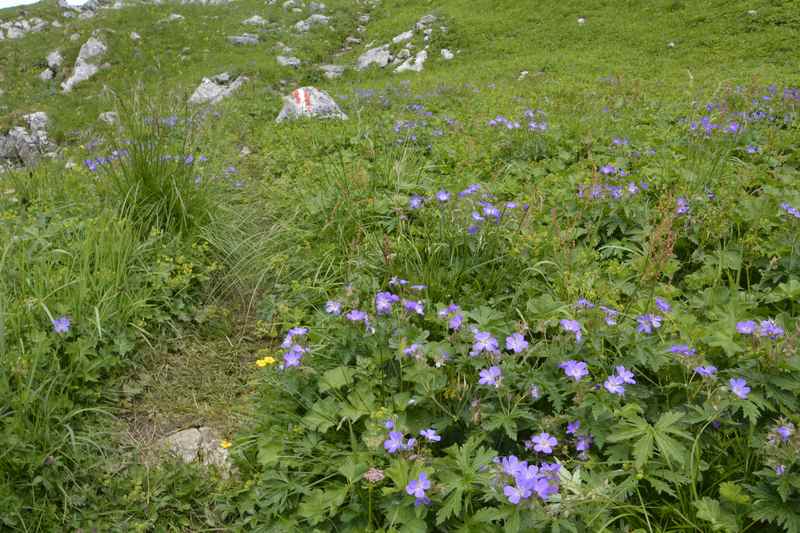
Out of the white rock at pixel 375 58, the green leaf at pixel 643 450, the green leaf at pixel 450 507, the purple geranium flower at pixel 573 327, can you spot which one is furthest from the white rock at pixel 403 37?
the green leaf at pixel 450 507

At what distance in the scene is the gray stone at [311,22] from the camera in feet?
67.9

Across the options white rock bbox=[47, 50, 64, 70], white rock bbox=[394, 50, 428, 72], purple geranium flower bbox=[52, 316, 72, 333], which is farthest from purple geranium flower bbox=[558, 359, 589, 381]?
white rock bbox=[47, 50, 64, 70]

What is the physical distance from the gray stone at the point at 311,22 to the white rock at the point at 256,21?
1336 millimetres

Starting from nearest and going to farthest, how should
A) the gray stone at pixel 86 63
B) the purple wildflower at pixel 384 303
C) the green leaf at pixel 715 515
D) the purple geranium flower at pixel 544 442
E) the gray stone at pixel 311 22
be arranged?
the green leaf at pixel 715 515, the purple geranium flower at pixel 544 442, the purple wildflower at pixel 384 303, the gray stone at pixel 86 63, the gray stone at pixel 311 22

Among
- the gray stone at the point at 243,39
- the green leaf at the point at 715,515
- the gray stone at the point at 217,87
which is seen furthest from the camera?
the gray stone at the point at 243,39

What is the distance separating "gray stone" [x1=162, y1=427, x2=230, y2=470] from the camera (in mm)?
2750

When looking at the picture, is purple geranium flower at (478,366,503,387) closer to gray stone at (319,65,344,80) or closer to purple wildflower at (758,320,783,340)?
purple wildflower at (758,320,783,340)

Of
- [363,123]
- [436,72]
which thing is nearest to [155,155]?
[363,123]

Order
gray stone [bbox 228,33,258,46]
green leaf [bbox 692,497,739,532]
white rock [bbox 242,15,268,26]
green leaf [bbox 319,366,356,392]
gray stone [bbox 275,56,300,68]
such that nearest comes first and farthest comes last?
green leaf [bbox 692,497,739,532]
green leaf [bbox 319,366,356,392]
gray stone [bbox 275,56,300,68]
gray stone [bbox 228,33,258,46]
white rock [bbox 242,15,268,26]

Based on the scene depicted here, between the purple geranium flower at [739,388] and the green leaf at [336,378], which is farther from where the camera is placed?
the green leaf at [336,378]

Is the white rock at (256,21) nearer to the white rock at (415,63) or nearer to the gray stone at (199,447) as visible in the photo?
the white rock at (415,63)

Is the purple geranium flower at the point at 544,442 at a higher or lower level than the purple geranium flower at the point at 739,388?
lower

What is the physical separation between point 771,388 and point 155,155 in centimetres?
386

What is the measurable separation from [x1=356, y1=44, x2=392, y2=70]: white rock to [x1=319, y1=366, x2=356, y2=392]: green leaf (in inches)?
571
